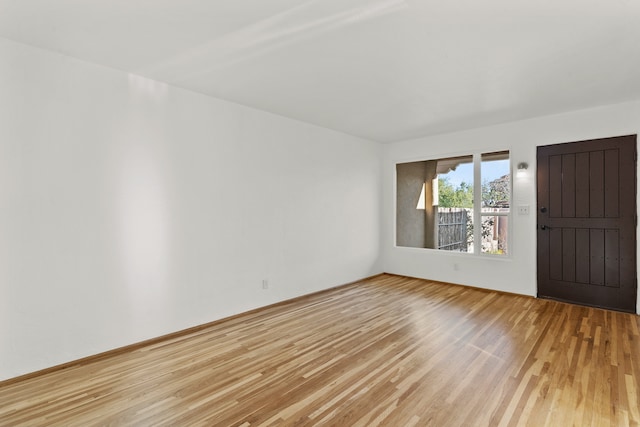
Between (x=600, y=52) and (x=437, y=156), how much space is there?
9.50 ft

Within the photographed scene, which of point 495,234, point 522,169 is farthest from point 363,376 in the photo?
point 522,169

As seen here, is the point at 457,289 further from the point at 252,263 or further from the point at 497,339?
the point at 252,263

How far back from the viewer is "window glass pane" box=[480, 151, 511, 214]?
15.8ft

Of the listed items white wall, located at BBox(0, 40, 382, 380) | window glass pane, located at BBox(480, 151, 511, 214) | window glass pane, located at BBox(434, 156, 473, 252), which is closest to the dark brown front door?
window glass pane, located at BBox(480, 151, 511, 214)

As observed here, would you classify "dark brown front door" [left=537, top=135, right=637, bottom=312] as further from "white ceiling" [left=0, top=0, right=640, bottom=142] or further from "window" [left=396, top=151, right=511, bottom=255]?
"white ceiling" [left=0, top=0, right=640, bottom=142]

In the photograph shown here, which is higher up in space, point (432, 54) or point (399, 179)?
point (432, 54)

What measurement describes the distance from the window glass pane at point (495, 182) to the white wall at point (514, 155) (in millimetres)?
142

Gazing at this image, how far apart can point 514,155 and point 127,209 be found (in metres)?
4.96

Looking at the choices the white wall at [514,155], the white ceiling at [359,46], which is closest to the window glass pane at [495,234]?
the white wall at [514,155]

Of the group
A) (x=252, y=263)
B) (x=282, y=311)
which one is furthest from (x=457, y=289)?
(x=252, y=263)

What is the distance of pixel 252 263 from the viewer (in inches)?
156

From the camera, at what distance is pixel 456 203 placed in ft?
18.0

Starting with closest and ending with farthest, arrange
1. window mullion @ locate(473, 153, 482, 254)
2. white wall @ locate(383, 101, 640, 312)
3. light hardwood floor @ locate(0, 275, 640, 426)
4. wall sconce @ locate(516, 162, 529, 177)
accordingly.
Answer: light hardwood floor @ locate(0, 275, 640, 426)
white wall @ locate(383, 101, 640, 312)
wall sconce @ locate(516, 162, 529, 177)
window mullion @ locate(473, 153, 482, 254)

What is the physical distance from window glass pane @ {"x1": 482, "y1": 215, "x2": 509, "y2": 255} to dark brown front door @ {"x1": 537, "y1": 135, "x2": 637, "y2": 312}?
431 millimetres
